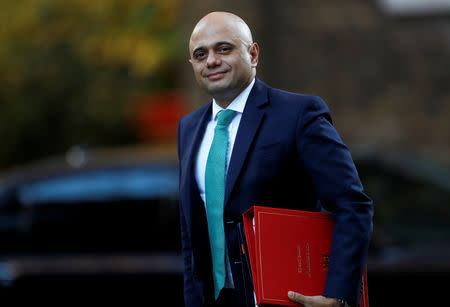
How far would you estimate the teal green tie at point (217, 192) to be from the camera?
2.17 metres

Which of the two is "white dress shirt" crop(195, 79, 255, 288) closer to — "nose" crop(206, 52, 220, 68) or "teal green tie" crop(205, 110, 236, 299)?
"teal green tie" crop(205, 110, 236, 299)

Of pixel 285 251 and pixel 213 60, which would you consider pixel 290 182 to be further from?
pixel 213 60

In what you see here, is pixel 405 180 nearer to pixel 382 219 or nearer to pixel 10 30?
pixel 382 219

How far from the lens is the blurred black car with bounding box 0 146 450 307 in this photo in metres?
4.34

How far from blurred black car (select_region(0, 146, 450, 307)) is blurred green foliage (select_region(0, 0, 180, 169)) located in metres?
6.08

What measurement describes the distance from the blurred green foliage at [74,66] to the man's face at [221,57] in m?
8.55

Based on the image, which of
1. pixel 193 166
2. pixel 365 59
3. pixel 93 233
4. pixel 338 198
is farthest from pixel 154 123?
pixel 338 198

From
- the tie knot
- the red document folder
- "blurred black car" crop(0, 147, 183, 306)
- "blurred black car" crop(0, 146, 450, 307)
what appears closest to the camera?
the red document folder

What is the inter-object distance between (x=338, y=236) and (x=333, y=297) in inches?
6.9

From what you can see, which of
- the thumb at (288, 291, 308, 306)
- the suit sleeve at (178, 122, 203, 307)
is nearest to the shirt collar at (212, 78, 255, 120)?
the suit sleeve at (178, 122, 203, 307)

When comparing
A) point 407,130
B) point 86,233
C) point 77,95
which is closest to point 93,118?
point 77,95

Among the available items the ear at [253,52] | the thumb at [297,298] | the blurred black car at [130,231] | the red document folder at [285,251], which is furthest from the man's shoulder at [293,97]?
the blurred black car at [130,231]

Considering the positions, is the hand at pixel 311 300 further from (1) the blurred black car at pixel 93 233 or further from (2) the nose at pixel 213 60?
(1) the blurred black car at pixel 93 233

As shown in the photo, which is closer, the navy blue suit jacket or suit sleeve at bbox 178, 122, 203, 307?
the navy blue suit jacket
